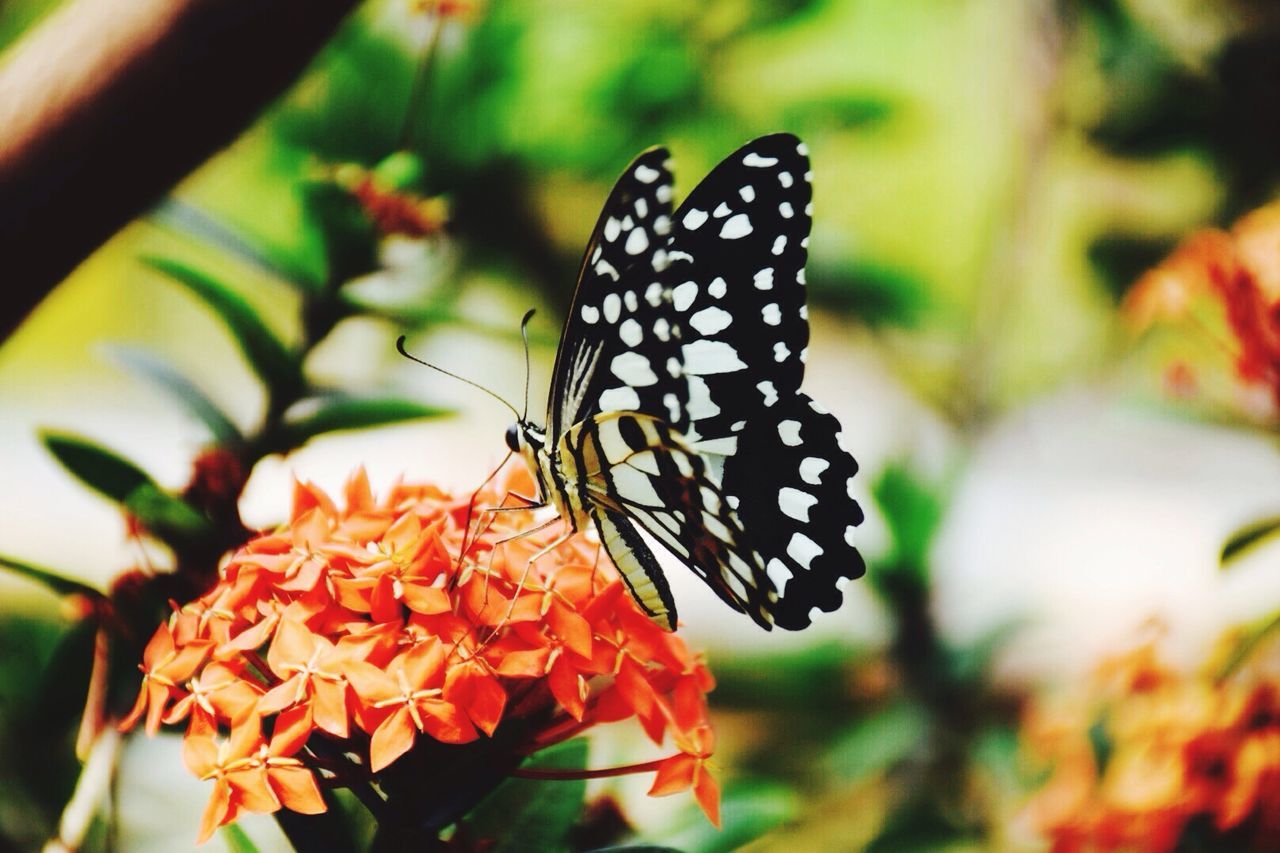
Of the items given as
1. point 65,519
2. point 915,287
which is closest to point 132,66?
point 915,287

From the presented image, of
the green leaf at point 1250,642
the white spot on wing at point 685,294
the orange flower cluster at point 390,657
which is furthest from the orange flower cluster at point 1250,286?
the orange flower cluster at point 390,657

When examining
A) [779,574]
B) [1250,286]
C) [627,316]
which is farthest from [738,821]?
[1250,286]

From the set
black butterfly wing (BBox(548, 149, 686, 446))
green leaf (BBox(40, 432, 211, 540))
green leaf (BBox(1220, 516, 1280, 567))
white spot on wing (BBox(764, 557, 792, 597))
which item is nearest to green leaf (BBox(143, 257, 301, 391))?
green leaf (BBox(40, 432, 211, 540))

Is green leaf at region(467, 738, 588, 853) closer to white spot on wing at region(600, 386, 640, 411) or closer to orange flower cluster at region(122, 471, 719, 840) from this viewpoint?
orange flower cluster at region(122, 471, 719, 840)

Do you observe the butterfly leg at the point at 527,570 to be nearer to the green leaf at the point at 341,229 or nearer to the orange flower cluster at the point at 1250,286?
the green leaf at the point at 341,229

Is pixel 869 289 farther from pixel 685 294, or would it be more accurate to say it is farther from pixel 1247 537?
pixel 685 294

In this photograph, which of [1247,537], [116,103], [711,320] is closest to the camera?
[116,103]
